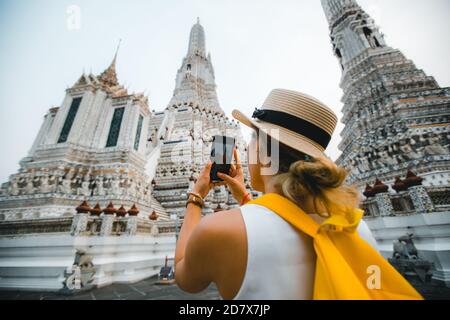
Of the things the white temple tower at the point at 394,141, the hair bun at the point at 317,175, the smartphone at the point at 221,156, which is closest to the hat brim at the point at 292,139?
the hair bun at the point at 317,175

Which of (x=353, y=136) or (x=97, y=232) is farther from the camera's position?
(x=353, y=136)

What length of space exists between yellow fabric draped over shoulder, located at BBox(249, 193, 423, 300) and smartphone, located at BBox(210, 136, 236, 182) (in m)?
0.65

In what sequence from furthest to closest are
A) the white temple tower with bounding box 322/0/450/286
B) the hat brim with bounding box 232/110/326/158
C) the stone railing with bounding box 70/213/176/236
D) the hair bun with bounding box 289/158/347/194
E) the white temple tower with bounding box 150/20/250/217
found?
the white temple tower with bounding box 150/20/250/217, the stone railing with bounding box 70/213/176/236, the white temple tower with bounding box 322/0/450/286, the hat brim with bounding box 232/110/326/158, the hair bun with bounding box 289/158/347/194

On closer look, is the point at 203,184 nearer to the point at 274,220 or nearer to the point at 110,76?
the point at 274,220

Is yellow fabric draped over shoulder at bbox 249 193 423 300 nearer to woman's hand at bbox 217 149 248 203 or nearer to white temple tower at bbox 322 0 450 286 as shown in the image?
woman's hand at bbox 217 149 248 203

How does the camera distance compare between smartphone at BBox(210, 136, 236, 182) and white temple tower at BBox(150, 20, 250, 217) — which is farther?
white temple tower at BBox(150, 20, 250, 217)

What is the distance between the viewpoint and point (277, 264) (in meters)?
0.77

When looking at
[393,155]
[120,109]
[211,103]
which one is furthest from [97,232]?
[211,103]

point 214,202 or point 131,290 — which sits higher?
point 214,202

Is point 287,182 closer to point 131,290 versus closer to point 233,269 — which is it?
point 233,269

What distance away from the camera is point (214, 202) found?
47.3 feet

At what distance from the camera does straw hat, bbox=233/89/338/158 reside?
1136 millimetres

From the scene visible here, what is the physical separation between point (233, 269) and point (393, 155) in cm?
1457

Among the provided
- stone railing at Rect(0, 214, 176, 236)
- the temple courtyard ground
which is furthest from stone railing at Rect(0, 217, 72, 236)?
the temple courtyard ground
